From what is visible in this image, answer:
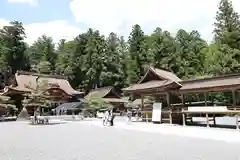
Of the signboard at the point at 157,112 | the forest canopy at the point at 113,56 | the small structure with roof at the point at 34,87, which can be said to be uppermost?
the forest canopy at the point at 113,56

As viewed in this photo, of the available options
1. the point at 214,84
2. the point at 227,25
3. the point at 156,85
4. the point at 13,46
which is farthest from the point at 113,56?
the point at 214,84

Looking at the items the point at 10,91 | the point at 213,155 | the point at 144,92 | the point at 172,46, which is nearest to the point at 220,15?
the point at 172,46

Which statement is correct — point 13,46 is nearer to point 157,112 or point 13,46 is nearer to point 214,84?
point 157,112

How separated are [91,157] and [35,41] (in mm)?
83470

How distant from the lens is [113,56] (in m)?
69.4

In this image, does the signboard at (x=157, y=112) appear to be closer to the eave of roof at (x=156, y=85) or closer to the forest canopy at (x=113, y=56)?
the eave of roof at (x=156, y=85)

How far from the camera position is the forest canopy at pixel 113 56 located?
58.8 m

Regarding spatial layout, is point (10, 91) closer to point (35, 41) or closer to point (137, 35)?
point (137, 35)

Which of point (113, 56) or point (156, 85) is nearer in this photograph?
point (156, 85)

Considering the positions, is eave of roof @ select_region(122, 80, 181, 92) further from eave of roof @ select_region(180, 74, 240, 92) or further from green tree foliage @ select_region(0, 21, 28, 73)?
green tree foliage @ select_region(0, 21, 28, 73)

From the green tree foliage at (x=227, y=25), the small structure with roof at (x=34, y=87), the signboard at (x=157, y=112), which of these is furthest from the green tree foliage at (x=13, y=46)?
the signboard at (x=157, y=112)

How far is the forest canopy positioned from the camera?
193 feet

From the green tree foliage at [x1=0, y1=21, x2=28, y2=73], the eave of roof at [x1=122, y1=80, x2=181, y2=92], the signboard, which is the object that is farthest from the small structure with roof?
the signboard

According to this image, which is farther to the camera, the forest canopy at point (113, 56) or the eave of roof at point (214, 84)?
the forest canopy at point (113, 56)
